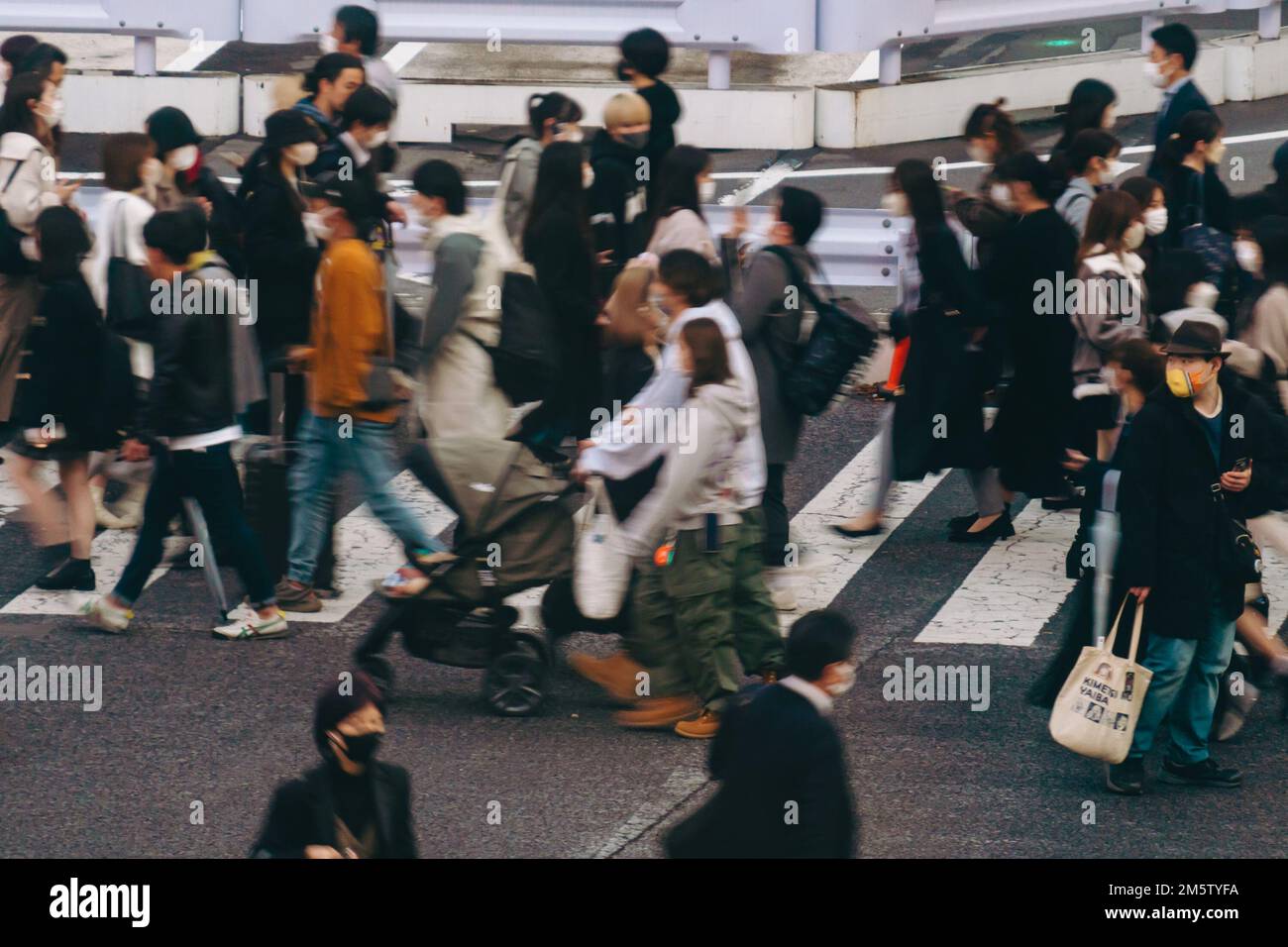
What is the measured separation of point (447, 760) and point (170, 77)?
9.93m

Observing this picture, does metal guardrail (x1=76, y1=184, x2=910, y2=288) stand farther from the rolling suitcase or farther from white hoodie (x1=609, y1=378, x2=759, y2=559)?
white hoodie (x1=609, y1=378, x2=759, y2=559)

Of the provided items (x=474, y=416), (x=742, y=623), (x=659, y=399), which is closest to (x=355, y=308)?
(x=474, y=416)

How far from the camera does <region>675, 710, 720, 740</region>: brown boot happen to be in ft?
28.3

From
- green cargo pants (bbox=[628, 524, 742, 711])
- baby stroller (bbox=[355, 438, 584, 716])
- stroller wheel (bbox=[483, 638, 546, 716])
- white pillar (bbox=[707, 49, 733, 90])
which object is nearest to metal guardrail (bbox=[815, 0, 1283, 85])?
white pillar (bbox=[707, 49, 733, 90])

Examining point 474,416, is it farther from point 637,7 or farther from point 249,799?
point 637,7

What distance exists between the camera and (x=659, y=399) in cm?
869

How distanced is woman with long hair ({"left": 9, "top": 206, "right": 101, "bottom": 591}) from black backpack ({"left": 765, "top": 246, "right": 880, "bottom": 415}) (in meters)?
3.16

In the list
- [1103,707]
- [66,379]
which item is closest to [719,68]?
[66,379]

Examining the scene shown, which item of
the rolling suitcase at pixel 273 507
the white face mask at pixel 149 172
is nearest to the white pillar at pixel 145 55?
the white face mask at pixel 149 172

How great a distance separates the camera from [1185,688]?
326 inches

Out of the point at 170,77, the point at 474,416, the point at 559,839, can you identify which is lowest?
the point at 559,839

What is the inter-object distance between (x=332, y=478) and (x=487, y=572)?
4.48 ft

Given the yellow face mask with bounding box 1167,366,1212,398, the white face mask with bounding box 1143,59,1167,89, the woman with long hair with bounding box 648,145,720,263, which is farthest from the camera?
the white face mask with bounding box 1143,59,1167,89

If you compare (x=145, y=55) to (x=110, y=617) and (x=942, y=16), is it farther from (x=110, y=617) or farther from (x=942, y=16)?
(x=110, y=617)
